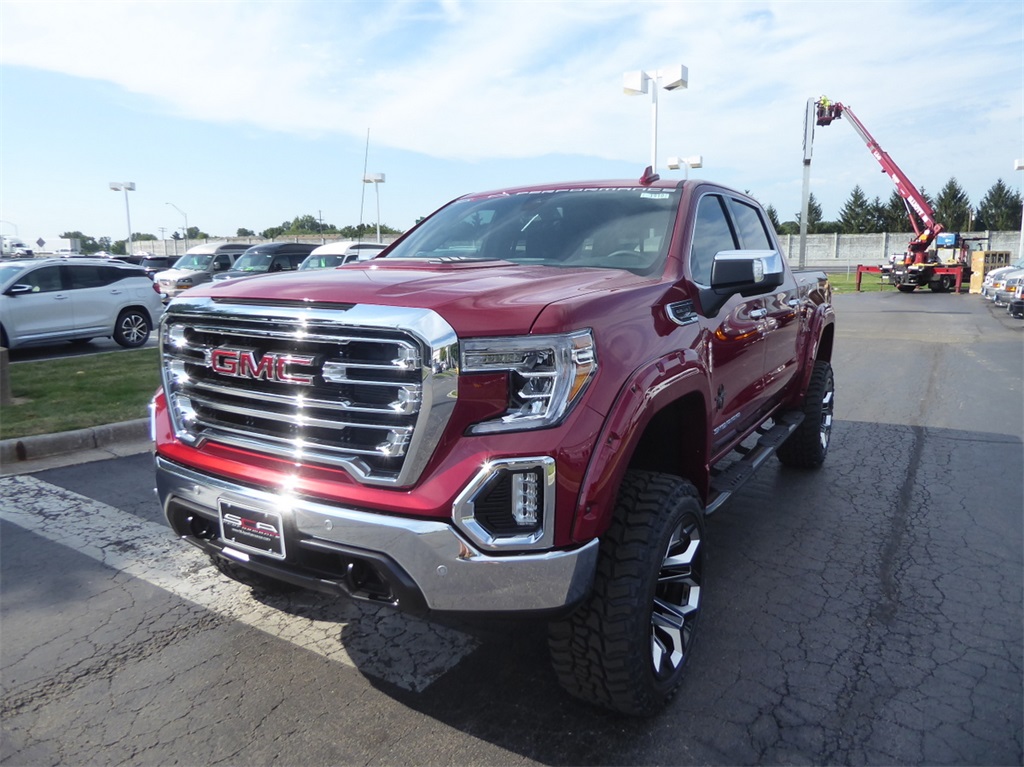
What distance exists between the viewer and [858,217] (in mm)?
81875

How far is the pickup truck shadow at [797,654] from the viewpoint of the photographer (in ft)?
8.62

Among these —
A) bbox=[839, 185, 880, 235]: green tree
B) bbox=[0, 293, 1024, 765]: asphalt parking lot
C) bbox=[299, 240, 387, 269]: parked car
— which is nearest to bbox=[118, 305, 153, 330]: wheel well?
bbox=[299, 240, 387, 269]: parked car

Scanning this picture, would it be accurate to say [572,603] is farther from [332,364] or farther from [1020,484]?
[1020,484]

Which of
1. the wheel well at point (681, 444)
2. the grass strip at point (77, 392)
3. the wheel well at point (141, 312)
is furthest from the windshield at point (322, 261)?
the wheel well at point (681, 444)

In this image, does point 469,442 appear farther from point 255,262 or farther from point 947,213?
point 947,213

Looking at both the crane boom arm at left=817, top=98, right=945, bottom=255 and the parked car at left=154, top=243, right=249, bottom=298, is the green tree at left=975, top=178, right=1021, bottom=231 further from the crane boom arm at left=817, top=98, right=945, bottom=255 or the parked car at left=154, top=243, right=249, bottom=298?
the parked car at left=154, top=243, right=249, bottom=298

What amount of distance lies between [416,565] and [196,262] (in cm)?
2247

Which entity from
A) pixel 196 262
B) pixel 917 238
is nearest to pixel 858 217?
pixel 917 238

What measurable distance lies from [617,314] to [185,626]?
2.43m

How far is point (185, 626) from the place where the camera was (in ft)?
11.2

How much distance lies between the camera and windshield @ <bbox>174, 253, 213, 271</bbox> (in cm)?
2211

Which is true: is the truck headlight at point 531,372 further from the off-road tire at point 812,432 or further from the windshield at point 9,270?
the windshield at point 9,270

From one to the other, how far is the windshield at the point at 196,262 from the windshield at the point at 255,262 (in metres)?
3.85

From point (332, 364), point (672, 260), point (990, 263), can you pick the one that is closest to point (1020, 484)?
point (672, 260)
